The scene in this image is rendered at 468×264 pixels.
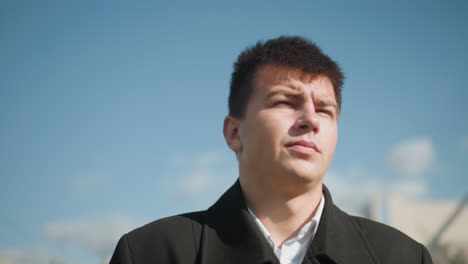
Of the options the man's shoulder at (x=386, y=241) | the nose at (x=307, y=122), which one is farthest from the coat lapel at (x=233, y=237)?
the man's shoulder at (x=386, y=241)

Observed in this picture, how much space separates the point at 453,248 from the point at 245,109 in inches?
Result: 845

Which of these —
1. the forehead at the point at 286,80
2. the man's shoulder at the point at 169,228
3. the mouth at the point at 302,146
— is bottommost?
the man's shoulder at the point at 169,228

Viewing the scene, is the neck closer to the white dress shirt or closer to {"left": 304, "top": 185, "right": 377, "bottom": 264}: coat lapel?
the white dress shirt

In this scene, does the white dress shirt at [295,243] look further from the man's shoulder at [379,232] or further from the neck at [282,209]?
the man's shoulder at [379,232]

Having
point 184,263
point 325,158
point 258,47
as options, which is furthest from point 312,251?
point 258,47

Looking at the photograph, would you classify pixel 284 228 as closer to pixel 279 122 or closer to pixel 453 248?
pixel 279 122

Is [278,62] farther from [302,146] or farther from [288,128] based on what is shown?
[302,146]

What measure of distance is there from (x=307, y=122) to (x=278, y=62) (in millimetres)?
544

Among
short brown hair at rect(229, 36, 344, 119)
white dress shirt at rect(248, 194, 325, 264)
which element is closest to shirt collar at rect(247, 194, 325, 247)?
white dress shirt at rect(248, 194, 325, 264)

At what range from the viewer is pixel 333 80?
10.6 ft

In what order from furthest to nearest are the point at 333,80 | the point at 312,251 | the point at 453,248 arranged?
the point at 453,248, the point at 333,80, the point at 312,251

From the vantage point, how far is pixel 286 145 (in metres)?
2.80

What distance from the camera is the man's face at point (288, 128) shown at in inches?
110

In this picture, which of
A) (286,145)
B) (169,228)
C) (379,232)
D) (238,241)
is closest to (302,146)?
(286,145)
